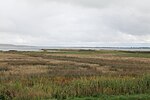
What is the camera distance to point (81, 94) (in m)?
18.7

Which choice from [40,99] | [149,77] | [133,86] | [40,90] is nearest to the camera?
[40,99]

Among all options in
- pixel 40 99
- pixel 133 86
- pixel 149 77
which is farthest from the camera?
pixel 149 77

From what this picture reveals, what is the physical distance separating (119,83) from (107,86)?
0.92 meters

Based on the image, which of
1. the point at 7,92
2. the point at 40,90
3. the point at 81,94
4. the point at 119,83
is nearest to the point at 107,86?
the point at 119,83

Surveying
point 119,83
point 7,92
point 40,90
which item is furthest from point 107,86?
point 7,92

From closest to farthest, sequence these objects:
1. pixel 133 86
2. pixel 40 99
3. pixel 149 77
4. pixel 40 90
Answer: pixel 40 99, pixel 40 90, pixel 133 86, pixel 149 77

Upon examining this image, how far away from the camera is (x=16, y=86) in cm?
1895

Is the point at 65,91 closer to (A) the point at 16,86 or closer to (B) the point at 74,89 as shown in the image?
(B) the point at 74,89

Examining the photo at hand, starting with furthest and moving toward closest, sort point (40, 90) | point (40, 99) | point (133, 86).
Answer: point (133, 86) < point (40, 90) < point (40, 99)

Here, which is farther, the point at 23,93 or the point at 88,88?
the point at 88,88

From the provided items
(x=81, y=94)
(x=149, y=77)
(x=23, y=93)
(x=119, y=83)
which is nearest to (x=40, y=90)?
(x=23, y=93)

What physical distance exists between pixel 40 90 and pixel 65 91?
1449 millimetres

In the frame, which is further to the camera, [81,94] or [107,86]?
[107,86]

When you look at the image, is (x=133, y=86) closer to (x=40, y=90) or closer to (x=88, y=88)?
(x=88, y=88)
